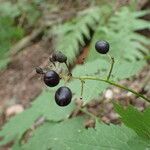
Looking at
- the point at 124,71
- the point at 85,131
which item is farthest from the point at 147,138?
the point at 124,71

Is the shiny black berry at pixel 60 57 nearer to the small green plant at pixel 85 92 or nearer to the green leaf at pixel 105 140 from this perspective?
the small green plant at pixel 85 92

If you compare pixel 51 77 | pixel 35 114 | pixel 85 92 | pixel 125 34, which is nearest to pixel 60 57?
pixel 51 77

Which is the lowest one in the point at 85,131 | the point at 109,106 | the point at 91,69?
the point at 109,106

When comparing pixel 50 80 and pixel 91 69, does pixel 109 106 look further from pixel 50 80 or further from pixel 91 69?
→ pixel 50 80

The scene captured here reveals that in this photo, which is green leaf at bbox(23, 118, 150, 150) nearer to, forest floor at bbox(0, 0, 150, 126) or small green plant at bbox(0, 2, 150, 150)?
small green plant at bbox(0, 2, 150, 150)

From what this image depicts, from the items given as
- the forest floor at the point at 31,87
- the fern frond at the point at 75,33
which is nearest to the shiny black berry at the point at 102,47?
the forest floor at the point at 31,87
